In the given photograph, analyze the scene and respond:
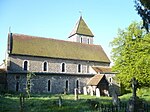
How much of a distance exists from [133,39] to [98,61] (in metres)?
16.1

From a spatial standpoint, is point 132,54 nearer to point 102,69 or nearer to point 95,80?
point 95,80

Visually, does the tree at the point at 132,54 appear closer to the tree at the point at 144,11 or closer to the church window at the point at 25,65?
the tree at the point at 144,11

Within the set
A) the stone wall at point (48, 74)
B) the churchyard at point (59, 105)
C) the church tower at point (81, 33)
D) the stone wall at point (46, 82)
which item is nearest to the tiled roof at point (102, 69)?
the stone wall at point (48, 74)

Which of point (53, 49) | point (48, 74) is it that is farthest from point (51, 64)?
point (53, 49)

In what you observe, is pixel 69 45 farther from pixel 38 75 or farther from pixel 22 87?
pixel 22 87

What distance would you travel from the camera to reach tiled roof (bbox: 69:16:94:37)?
189 feet

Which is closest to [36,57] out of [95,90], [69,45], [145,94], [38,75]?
[38,75]

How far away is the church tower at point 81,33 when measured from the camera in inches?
2243

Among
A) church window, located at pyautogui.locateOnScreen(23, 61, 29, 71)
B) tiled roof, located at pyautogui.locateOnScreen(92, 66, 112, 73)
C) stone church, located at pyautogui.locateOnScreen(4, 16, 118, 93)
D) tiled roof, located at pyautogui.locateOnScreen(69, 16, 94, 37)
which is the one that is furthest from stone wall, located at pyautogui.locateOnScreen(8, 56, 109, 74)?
tiled roof, located at pyautogui.locateOnScreen(69, 16, 94, 37)

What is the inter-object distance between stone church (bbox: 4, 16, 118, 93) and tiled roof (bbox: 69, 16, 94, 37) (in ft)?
28.4

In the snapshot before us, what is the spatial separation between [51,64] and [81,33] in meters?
17.9

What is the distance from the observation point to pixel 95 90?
3994cm

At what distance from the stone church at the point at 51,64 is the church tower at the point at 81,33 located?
762 cm

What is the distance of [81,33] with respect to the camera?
57.2 m
